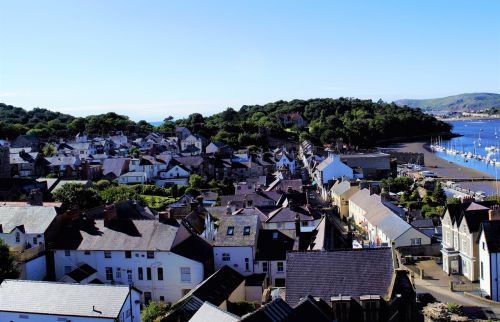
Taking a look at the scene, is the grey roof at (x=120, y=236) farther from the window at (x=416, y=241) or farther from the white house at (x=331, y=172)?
the white house at (x=331, y=172)

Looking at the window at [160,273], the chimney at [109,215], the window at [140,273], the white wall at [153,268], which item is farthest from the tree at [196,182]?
the window at [160,273]

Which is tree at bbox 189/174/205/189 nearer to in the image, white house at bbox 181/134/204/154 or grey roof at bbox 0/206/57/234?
grey roof at bbox 0/206/57/234

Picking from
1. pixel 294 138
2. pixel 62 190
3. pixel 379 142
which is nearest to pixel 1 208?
pixel 62 190

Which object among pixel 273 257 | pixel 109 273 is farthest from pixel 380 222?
pixel 109 273

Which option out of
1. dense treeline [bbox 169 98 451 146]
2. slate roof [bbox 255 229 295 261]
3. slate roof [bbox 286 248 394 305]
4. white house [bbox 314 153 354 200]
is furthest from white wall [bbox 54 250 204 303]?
dense treeline [bbox 169 98 451 146]

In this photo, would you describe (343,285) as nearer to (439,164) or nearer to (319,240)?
(319,240)

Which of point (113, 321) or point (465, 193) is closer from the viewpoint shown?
point (113, 321)
